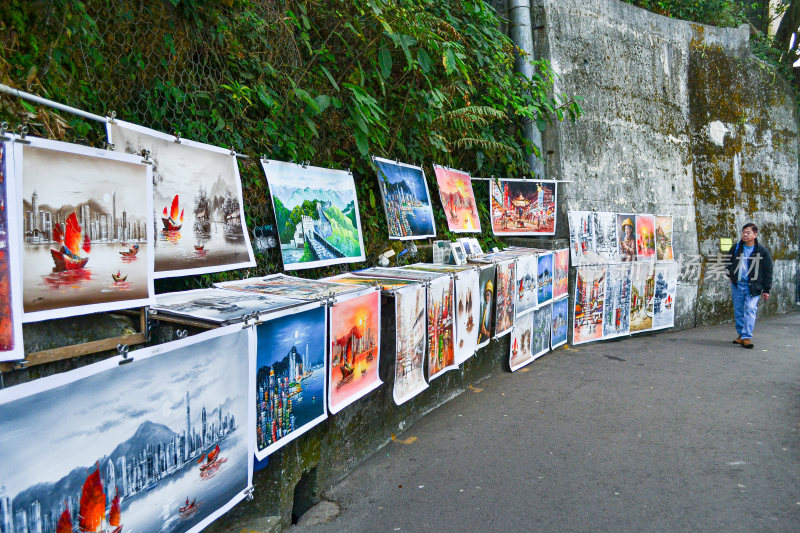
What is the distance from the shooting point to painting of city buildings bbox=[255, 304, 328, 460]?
291 cm

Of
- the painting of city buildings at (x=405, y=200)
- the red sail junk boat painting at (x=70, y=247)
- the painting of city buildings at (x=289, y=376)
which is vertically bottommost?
the painting of city buildings at (x=289, y=376)

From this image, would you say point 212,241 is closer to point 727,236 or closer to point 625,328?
point 625,328

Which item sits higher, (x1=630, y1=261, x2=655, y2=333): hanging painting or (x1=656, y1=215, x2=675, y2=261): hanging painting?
(x1=656, y1=215, x2=675, y2=261): hanging painting

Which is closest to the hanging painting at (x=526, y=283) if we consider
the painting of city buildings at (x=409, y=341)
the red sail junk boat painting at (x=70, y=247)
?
the painting of city buildings at (x=409, y=341)

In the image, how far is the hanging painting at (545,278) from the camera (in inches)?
279

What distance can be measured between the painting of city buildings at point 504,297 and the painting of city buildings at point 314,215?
1.79 m

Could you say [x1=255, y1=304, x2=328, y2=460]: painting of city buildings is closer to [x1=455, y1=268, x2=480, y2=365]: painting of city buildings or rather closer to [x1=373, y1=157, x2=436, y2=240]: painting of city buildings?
[x1=455, y1=268, x2=480, y2=365]: painting of city buildings

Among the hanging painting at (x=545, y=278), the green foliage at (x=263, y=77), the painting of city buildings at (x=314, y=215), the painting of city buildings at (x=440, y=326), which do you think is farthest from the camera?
the hanging painting at (x=545, y=278)

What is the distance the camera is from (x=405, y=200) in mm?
5723

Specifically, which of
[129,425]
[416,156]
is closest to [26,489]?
[129,425]

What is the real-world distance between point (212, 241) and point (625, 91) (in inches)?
318

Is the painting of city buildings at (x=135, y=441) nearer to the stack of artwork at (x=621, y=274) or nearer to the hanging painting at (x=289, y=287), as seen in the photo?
the hanging painting at (x=289, y=287)

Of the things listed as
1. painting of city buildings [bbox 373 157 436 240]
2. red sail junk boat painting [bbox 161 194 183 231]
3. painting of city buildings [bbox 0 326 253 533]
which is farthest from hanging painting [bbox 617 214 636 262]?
painting of city buildings [bbox 0 326 253 533]

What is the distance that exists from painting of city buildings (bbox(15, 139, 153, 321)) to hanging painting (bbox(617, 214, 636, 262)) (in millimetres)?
7599
